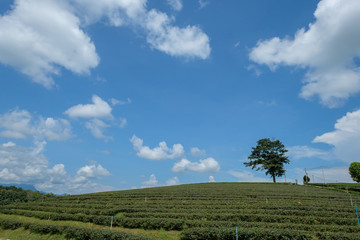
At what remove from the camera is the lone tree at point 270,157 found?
62.0m

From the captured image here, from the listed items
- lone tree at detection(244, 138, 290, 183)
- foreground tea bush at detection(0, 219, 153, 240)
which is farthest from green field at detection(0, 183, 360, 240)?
lone tree at detection(244, 138, 290, 183)

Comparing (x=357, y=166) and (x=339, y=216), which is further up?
(x=357, y=166)

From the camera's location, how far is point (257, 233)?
563 inches

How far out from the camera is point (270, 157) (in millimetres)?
63750

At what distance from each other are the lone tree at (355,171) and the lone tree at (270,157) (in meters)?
17.3

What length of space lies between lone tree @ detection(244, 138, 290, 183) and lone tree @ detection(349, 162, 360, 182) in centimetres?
1732

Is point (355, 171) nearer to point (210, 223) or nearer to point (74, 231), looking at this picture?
point (210, 223)

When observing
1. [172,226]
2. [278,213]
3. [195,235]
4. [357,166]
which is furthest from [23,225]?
[357,166]

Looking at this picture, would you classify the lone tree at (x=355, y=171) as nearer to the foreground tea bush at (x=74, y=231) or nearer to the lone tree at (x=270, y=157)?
the lone tree at (x=270, y=157)

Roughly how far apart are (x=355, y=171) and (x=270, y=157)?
74.4ft

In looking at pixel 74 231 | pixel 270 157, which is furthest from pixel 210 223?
pixel 270 157

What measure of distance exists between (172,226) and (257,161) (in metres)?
53.2

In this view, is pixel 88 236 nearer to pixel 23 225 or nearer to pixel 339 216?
pixel 23 225

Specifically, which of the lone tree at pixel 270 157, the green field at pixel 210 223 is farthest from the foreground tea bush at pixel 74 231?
the lone tree at pixel 270 157
